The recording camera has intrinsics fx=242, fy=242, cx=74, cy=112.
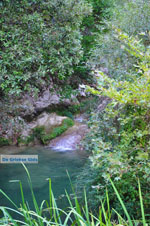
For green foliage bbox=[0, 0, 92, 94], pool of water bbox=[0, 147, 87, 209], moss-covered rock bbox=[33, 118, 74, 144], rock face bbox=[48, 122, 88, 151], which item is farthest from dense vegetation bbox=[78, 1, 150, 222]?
moss-covered rock bbox=[33, 118, 74, 144]

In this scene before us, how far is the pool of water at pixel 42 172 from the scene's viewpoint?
5.62 m

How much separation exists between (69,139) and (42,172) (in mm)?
4051

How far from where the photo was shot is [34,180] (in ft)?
22.5

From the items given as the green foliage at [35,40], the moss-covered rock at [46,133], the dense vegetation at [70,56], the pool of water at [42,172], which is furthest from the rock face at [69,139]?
the green foliage at [35,40]

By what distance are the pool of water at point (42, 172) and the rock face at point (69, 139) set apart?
0.65 m

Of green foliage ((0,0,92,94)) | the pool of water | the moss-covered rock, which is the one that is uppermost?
green foliage ((0,0,92,94))

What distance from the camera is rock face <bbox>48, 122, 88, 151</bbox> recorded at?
11031 mm

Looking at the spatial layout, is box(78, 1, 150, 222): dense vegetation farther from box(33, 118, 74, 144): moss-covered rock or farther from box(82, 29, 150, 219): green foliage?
box(33, 118, 74, 144): moss-covered rock

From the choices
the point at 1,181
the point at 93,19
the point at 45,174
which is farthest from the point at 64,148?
the point at 93,19

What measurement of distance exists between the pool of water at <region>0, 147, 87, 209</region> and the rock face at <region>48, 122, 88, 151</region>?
645 millimetres

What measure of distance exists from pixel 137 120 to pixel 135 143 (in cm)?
34

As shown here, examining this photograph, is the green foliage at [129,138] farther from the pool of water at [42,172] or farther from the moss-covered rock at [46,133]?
the moss-covered rock at [46,133]

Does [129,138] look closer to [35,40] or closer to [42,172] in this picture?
[35,40]

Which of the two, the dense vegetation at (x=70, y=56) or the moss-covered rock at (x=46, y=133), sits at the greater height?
the dense vegetation at (x=70, y=56)
